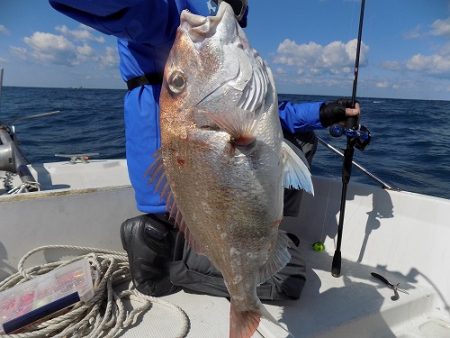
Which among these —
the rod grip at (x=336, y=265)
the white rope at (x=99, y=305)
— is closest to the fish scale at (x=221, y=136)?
the white rope at (x=99, y=305)

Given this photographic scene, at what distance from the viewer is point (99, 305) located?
8.84 ft

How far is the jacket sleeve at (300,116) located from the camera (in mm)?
2766

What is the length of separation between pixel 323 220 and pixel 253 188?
97.5 inches

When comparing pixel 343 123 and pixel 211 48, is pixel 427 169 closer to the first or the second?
pixel 343 123

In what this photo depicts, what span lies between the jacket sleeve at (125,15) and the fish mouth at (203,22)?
1.12ft

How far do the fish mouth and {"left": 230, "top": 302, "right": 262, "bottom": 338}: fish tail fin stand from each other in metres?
1.18

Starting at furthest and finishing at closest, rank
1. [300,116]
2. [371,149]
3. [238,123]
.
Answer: [371,149], [300,116], [238,123]

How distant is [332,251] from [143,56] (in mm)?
2468

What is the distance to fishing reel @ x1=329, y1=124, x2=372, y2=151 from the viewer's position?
297cm

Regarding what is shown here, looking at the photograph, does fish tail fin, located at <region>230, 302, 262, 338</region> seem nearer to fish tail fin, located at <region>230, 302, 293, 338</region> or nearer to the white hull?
fish tail fin, located at <region>230, 302, 293, 338</region>

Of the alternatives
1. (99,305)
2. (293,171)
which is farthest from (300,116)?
(99,305)

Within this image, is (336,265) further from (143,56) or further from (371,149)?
(371,149)

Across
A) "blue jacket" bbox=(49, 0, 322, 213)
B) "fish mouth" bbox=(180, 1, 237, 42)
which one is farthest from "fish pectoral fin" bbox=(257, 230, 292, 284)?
"fish mouth" bbox=(180, 1, 237, 42)

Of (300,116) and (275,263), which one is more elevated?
(300,116)
